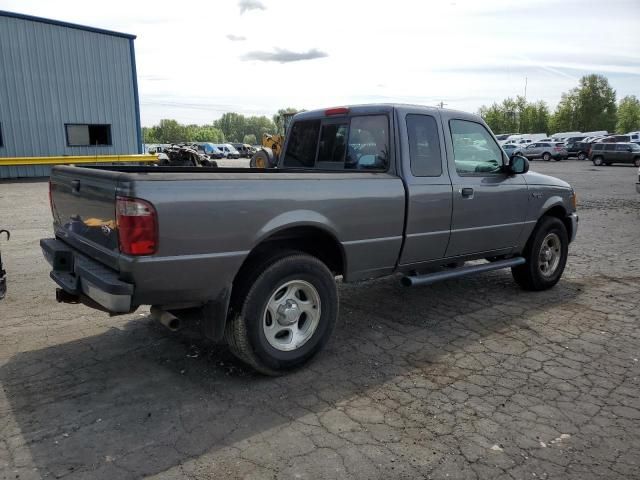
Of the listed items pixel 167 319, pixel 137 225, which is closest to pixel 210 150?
pixel 167 319

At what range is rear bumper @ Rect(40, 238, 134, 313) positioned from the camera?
3061 mm

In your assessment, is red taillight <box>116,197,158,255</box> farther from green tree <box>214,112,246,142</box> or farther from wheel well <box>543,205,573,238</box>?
green tree <box>214,112,246,142</box>

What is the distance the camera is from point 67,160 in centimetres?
2088

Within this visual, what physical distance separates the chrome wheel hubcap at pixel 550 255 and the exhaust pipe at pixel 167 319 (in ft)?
14.4

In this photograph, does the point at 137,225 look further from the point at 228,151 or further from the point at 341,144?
the point at 228,151

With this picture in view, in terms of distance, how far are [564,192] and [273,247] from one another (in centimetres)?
408

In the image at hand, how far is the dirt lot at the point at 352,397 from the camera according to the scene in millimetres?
2781

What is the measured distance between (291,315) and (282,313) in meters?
0.08

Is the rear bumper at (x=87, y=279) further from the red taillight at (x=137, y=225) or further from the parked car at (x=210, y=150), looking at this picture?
the parked car at (x=210, y=150)

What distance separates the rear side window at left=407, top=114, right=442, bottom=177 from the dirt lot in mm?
1491

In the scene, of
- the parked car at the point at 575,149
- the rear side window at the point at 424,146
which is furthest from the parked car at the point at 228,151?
the rear side window at the point at 424,146

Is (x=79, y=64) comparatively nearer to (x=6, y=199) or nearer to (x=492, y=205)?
(x=6, y=199)

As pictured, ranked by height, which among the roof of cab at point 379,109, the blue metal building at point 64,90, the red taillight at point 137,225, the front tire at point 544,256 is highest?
the blue metal building at point 64,90

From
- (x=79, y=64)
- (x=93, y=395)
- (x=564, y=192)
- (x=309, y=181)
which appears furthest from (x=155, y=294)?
(x=79, y=64)
